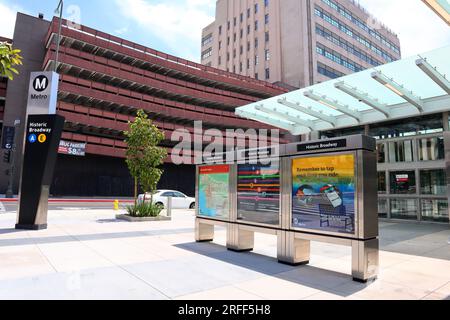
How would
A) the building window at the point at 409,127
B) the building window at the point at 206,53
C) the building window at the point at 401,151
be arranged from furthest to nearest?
the building window at the point at 206,53
the building window at the point at 401,151
the building window at the point at 409,127

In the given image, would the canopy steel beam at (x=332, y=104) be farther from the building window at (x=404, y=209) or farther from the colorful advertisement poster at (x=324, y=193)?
the colorful advertisement poster at (x=324, y=193)

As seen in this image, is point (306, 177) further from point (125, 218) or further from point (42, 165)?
point (125, 218)

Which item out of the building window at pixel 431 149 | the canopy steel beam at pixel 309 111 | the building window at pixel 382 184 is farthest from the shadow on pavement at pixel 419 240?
the canopy steel beam at pixel 309 111

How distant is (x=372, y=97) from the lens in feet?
39.7

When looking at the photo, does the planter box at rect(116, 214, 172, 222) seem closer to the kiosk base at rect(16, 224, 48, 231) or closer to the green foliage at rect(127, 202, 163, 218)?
the green foliage at rect(127, 202, 163, 218)

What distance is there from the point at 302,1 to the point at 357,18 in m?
16.9

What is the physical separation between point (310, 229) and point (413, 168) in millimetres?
10582

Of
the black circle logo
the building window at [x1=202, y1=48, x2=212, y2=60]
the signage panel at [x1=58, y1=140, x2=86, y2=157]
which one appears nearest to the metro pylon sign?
the black circle logo

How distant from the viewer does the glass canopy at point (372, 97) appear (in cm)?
953

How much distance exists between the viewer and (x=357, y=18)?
65438mm

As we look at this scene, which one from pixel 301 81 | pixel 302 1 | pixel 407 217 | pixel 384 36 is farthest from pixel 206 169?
pixel 384 36

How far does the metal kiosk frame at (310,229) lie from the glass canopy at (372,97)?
4912 mm

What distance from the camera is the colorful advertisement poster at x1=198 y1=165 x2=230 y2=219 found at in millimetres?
8602
